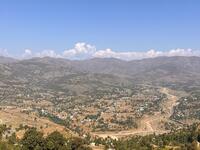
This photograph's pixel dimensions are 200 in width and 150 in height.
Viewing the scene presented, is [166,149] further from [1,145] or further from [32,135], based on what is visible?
[1,145]

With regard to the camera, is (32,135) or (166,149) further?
(166,149)

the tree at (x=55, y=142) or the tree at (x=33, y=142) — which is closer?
the tree at (x=55, y=142)

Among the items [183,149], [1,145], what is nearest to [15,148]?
[1,145]

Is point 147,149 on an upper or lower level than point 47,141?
lower

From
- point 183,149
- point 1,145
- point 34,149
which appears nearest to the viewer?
point 34,149

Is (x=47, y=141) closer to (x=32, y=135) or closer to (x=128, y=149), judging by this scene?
(x=32, y=135)

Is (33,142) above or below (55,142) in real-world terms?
below

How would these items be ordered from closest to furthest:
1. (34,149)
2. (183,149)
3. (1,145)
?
(34,149) < (1,145) < (183,149)

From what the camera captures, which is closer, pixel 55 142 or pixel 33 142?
pixel 55 142

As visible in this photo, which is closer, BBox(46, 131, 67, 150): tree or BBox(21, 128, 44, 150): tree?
BBox(46, 131, 67, 150): tree
